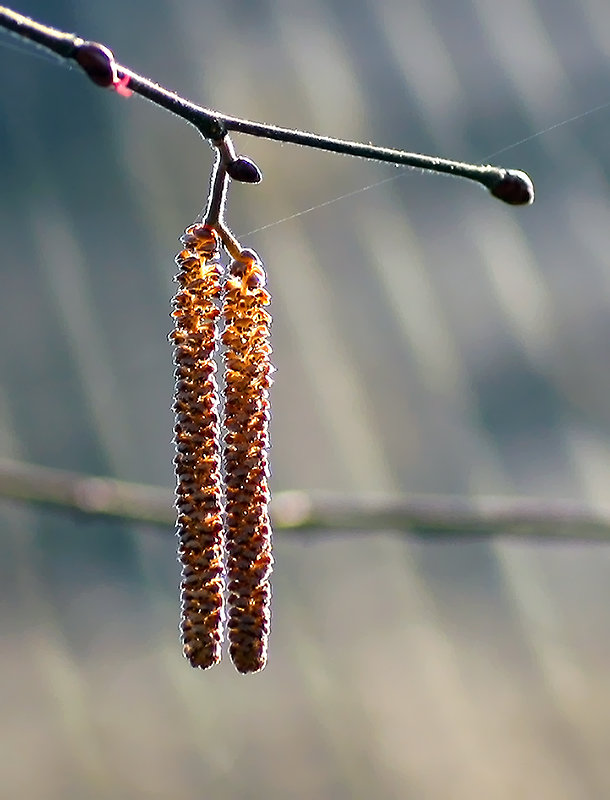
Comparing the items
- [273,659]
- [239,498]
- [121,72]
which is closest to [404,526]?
[239,498]

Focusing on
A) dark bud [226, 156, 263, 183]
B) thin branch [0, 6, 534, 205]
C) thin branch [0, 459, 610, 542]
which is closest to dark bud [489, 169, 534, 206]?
thin branch [0, 6, 534, 205]

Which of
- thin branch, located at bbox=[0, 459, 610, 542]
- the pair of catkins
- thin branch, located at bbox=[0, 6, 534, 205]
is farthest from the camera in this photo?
thin branch, located at bbox=[0, 459, 610, 542]

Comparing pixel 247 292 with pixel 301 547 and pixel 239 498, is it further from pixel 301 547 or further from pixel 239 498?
pixel 301 547

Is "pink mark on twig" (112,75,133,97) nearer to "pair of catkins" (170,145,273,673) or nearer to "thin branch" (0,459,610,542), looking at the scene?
"pair of catkins" (170,145,273,673)

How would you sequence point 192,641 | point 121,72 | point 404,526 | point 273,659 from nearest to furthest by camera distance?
point 121,72 < point 192,641 < point 404,526 < point 273,659

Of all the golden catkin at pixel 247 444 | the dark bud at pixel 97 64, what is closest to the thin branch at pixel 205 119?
the dark bud at pixel 97 64

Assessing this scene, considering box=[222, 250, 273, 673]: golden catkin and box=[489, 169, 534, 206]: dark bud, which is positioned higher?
box=[489, 169, 534, 206]: dark bud

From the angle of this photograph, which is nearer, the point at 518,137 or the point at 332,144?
the point at 332,144

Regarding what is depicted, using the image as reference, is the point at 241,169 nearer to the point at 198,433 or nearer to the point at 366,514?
the point at 198,433
